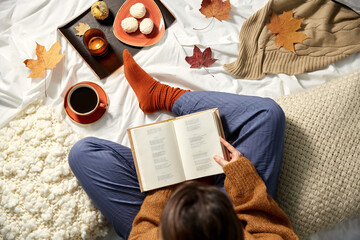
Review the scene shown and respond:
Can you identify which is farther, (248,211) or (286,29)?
(286,29)

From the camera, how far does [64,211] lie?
2.94 ft

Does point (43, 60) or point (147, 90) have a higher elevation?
point (43, 60)

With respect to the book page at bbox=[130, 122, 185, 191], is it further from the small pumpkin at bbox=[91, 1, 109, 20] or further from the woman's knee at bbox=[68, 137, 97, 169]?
the small pumpkin at bbox=[91, 1, 109, 20]

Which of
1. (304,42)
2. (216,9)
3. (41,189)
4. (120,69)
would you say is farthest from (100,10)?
(304,42)

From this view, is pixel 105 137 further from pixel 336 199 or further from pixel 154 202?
pixel 336 199

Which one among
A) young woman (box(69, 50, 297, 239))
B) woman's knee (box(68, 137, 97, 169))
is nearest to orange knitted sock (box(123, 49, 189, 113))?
young woman (box(69, 50, 297, 239))

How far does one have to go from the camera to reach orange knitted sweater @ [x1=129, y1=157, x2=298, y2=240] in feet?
2.48

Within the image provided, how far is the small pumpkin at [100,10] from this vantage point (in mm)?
1049

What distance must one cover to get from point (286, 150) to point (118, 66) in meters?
0.69

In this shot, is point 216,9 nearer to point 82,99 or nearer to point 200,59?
point 200,59

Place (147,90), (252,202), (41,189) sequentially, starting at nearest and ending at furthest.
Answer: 1. (252,202)
2. (41,189)
3. (147,90)

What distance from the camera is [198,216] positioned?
20.2 inches

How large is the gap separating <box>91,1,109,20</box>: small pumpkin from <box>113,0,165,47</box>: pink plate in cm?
5

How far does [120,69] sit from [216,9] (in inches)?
18.4
